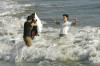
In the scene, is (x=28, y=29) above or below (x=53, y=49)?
above

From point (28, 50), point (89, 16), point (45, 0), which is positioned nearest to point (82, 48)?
point (28, 50)

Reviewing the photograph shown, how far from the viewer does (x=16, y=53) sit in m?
11.4

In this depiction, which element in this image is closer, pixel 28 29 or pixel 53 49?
pixel 28 29

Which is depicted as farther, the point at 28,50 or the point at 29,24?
the point at 28,50

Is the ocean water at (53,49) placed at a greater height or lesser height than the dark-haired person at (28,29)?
lesser

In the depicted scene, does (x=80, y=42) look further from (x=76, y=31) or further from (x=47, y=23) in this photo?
(x=47, y=23)

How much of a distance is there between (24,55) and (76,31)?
427 cm

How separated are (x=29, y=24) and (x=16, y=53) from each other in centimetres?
158

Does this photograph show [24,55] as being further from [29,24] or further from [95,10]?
[95,10]

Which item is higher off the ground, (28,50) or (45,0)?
(45,0)

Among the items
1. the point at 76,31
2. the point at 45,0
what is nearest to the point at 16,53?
the point at 76,31

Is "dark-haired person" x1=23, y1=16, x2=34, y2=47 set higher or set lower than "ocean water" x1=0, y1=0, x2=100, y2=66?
higher

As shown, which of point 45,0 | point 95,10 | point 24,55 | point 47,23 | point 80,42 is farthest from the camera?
point 45,0

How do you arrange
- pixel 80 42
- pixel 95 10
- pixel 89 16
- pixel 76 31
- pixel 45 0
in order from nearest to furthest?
pixel 80 42
pixel 76 31
pixel 89 16
pixel 95 10
pixel 45 0
